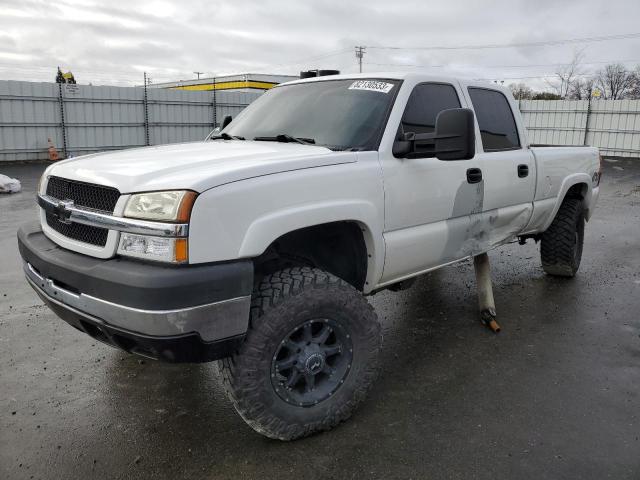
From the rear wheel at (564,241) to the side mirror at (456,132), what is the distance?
293 cm

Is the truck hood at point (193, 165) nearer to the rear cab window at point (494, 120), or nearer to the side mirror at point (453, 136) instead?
the side mirror at point (453, 136)

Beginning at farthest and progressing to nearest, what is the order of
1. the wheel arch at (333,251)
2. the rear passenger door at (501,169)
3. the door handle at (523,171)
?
1. the door handle at (523,171)
2. the rear passenger door at (501,169)
3. the wheel arch at (333,251)

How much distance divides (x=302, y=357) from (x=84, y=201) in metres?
1.35

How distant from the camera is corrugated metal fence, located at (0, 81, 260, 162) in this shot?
1780 centimetres

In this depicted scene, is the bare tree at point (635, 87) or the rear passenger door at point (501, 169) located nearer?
the rear passenger door at point (501, 169)

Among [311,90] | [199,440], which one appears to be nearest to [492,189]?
[311,90]

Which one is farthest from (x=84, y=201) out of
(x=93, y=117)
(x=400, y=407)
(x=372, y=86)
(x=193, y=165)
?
(x=93, y=117)

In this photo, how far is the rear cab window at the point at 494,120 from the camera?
425 cm

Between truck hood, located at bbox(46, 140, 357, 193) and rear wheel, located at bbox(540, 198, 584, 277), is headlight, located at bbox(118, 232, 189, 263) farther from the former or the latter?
rear wheel, located at bbox(540, 198, 584, 277)

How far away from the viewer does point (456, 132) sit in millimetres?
3029

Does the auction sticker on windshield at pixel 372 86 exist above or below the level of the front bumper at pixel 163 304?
above

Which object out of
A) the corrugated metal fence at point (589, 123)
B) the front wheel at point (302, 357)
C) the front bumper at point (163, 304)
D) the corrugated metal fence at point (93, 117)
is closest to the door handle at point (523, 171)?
the front wheel at point (302, 357)

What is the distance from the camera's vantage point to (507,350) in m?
4.07

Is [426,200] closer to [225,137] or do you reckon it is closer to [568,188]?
[225,137]
